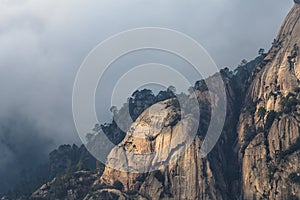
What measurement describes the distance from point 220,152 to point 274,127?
58.4ft

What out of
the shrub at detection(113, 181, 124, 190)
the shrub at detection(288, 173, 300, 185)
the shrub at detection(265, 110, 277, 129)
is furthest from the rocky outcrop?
the shrub at detection(113, 181, 124, 190)

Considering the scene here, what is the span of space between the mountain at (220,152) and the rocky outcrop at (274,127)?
9.5 inches

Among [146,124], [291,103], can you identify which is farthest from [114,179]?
[291,103]

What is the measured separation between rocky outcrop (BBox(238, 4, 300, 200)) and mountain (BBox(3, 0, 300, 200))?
0.80ft

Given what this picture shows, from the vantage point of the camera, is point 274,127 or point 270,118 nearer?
point 274,127

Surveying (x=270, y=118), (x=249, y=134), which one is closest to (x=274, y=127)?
(x=270, y=118)

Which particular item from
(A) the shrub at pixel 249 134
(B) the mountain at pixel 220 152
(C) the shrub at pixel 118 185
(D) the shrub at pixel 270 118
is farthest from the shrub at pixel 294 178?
(C) the shrub at pixel 118 185

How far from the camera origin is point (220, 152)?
12925 centimetres

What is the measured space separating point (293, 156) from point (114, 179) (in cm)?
4903

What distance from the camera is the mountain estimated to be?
113m

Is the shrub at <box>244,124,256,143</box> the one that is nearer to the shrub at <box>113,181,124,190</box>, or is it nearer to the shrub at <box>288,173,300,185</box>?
the shrub at <box>288,173,300,185</box>

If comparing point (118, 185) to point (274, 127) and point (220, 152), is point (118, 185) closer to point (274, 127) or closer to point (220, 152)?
point (220, 152)

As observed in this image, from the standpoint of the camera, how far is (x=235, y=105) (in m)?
149

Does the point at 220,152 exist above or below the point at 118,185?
above
